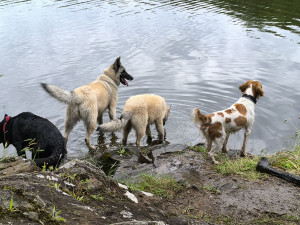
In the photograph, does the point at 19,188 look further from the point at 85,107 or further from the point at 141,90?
the point at 141,90

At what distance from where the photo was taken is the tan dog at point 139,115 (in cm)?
674

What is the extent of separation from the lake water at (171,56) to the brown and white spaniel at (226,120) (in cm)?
138

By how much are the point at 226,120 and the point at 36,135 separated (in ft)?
11.2

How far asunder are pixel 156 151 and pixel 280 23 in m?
12.9

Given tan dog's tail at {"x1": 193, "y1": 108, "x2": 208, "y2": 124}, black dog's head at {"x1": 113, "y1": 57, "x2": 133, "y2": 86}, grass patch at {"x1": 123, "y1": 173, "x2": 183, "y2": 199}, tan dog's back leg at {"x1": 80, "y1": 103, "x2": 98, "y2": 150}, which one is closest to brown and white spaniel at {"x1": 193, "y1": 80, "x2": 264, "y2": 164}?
tan dog's tail at {"x1": 193, "y1": 108, "x2": 208, "y2": 124}

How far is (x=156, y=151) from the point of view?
675cm

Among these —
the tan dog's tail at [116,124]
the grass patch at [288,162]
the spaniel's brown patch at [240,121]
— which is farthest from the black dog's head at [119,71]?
the grass patch at [288,162]

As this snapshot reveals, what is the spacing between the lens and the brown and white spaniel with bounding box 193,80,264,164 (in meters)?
5.94

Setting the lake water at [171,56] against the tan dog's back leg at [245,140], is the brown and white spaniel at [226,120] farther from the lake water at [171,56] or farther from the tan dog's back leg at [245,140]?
the lake water at [171,56]

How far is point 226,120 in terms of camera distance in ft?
19.8

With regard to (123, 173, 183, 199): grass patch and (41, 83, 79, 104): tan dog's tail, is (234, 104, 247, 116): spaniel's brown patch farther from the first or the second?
(41, 83, 79, 104): tan dog's tail

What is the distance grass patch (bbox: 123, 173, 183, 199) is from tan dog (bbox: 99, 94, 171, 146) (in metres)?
1.81

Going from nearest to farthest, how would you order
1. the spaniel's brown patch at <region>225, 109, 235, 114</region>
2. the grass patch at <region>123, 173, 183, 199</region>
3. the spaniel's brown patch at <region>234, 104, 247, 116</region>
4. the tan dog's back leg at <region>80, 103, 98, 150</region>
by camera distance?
the grass patch at <region>123, 173, 183, 199</region> < the spaniel's brown patch at <region>225, 109, 235, 114</region> < the spaniel's brown patch at <region>234, 104, 247, 116</region> < the tan dog's back leg at <region>80, 103, 98, 150</region>

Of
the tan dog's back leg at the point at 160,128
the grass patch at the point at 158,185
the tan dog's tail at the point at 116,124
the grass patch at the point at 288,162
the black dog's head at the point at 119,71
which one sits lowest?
the tan dog's back leg at the point at 160,128
